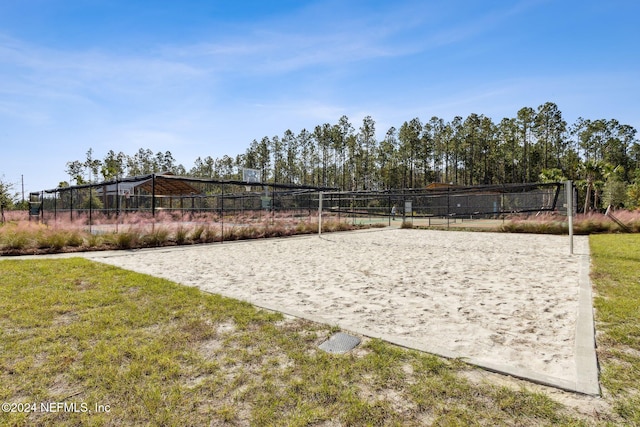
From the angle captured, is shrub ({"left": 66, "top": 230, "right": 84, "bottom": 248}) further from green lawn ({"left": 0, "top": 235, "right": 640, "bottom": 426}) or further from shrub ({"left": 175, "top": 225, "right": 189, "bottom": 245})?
green lawn ({"left": 0, "top": 235, "right": 640, "bottom": 426})

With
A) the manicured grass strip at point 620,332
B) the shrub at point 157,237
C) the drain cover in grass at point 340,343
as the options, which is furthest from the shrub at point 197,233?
the manicured grass strip at point 620,332

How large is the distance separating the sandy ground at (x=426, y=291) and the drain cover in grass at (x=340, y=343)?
25 cm

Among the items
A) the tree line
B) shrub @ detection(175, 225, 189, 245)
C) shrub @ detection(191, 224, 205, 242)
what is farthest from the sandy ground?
the tree line

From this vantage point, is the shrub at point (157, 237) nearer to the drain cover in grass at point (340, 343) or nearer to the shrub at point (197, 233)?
the shrub at point (197, 233)

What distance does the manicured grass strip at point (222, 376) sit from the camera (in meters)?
2.11

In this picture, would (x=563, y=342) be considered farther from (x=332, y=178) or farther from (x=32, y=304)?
(x=332, y=178)

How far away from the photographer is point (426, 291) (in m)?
5.30

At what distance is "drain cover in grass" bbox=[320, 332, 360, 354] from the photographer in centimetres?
309

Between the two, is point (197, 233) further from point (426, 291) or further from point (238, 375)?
point (238, 375)

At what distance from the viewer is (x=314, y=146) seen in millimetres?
63562

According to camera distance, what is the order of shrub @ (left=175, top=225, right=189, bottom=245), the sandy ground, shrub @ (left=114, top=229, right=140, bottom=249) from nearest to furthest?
the sandy ground, shrub @ (left=114, top=229, right=140, bottom=249), shrub @ (left=175, top=225, right=189, bottom=245)

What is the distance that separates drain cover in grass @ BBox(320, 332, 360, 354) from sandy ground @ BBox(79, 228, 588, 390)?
0.82 ft

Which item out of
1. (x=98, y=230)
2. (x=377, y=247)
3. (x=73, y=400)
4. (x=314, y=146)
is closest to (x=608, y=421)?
(x=73, y=400)

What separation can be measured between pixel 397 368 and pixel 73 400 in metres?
2.31
